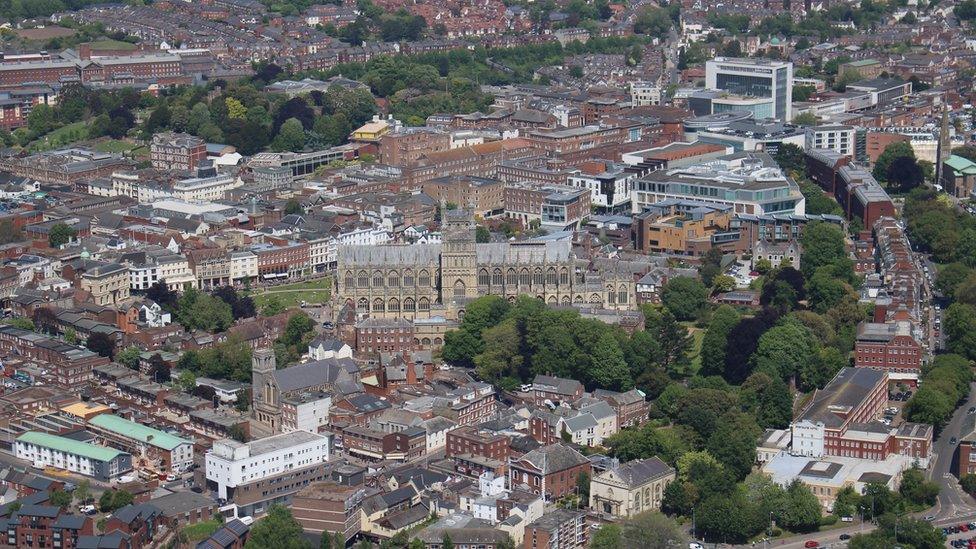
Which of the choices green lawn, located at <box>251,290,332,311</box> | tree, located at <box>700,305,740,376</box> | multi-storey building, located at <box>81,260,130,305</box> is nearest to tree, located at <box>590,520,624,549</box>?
tree, located at <box>700,305,740,376</box>

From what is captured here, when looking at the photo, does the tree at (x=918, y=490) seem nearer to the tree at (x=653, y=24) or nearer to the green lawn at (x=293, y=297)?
the green lawn at (x=293, y=297)

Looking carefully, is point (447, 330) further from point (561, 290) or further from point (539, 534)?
point (539, 534)

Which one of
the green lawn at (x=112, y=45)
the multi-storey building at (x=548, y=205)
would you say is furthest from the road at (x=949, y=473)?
the green lawn at (x=112, y=45)

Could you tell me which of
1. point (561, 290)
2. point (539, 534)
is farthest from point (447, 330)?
point (539, 534)

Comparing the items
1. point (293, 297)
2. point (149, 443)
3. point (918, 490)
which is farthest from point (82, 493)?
point (918, 490)

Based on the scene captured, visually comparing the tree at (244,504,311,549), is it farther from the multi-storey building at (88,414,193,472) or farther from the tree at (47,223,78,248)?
the tree at (47,223,78,248)

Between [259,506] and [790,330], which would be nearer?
[259,506]
